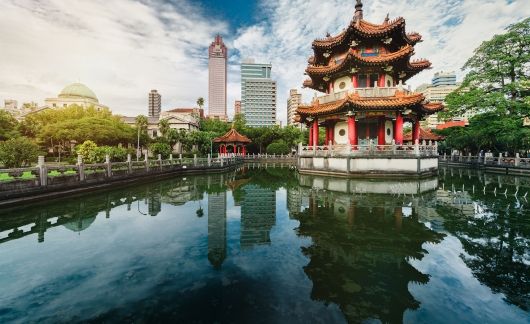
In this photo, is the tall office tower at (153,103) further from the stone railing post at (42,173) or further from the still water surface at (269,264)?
the still water surface at (269,264)

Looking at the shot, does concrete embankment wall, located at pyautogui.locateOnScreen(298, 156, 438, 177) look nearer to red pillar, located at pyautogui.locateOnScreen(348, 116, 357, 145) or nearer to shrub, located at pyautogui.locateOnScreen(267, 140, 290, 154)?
red pillar, located at pyautogui.locateOnScreen(348, 116, 357, 145)

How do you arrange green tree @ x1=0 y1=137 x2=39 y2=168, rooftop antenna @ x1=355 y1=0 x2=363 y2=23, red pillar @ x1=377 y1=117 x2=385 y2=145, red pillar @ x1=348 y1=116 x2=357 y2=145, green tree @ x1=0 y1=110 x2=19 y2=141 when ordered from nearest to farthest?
green tree @ x1=0 y1=137 x2=39 y2=168, red pillar @ x1=348 y1=116 x2=357 y2=145, red pillar @ x1=377 y1=117 x2=385 y2=145, rooftop antenna @ x1=355 y1=0 x2=363 y2=23, green tree @ x1=0 y1=110 x2=19 y2=141

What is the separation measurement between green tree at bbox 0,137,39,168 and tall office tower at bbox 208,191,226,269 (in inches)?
522

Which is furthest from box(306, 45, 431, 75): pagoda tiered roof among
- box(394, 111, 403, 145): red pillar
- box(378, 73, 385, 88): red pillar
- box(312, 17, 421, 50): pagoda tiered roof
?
box(394, 111, 403, 145): red pillar

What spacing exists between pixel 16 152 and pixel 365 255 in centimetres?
2052

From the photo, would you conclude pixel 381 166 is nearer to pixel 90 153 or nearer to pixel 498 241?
pixel 498 241

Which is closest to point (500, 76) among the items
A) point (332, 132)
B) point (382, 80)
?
point (382, 80)

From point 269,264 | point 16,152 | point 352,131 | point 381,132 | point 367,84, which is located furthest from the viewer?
point 367,84

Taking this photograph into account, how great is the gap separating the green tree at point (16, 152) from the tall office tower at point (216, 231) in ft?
43.5

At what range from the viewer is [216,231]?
23.2ft

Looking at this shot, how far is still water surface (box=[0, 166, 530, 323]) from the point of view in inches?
138

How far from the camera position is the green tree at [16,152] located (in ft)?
51.0

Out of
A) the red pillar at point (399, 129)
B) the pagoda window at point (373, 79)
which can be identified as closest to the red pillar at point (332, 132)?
the pagoda window at point (373, 79)

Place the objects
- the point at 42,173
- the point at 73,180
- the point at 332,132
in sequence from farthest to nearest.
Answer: the point at 332,132 < the point at 73,180 < the point at 42,173
